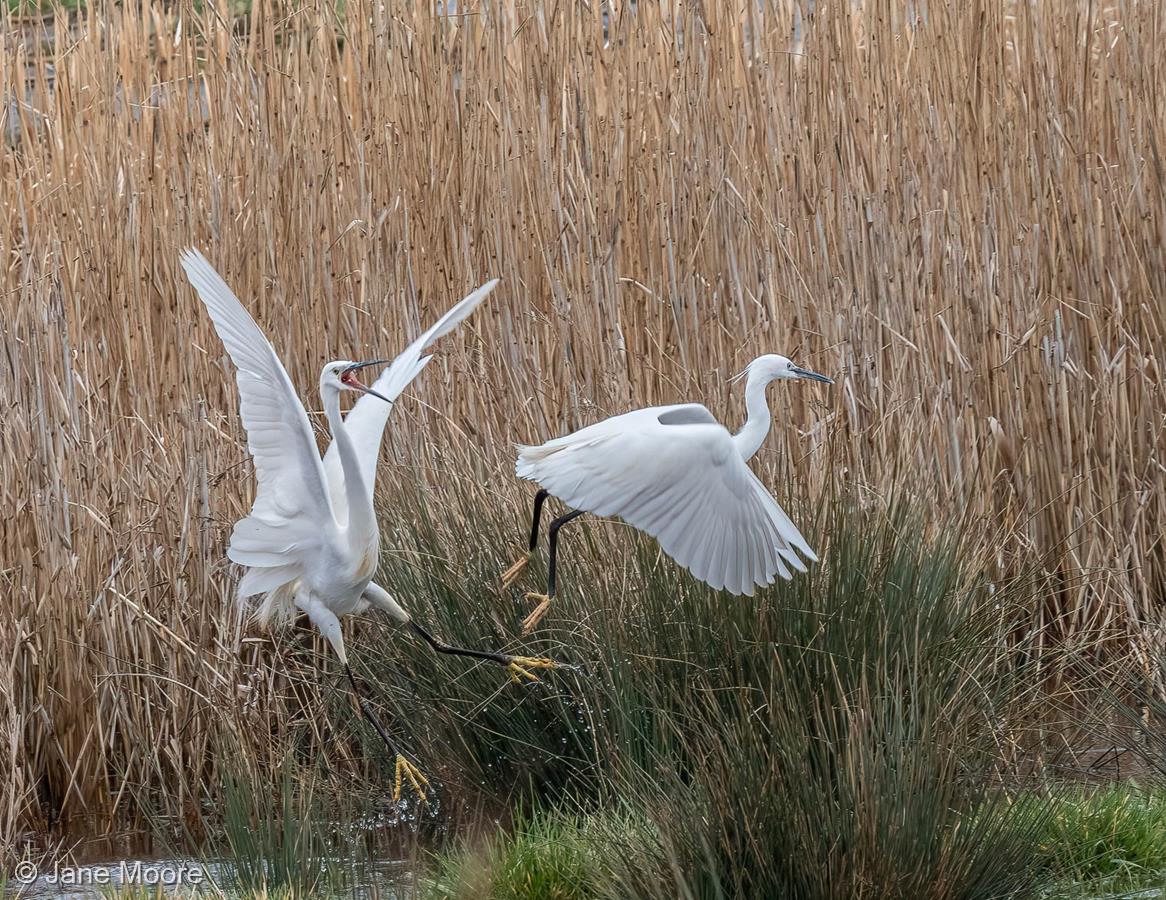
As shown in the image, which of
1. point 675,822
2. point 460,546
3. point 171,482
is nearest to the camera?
point 675,822

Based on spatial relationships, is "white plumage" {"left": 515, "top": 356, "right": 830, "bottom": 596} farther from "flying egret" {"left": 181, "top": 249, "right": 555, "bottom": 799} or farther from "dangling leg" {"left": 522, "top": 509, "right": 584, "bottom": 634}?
"flying egret" {"left": 181, "top": 249, "right": 555, "bottom": 799}

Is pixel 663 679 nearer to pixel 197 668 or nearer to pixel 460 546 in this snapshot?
pixel 460 546

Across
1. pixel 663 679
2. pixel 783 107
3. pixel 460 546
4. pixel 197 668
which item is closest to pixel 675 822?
pixel 663 679

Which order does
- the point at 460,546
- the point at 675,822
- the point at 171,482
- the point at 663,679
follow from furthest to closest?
the point at 171,482 < the point at 460,546 < the point at 663,679 < the point at 675,822

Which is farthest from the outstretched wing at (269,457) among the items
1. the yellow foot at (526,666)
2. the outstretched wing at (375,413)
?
the yellow foot at (526,666)

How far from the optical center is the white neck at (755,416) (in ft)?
9.85

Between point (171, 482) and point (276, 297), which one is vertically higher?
point (276, 297)

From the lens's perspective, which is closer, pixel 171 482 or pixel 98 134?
pixel 171 482

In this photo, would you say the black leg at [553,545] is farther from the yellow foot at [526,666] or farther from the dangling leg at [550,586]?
the yellow foot at [526,666]

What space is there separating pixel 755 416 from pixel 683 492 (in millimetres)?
383

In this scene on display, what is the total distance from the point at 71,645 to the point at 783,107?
243cm

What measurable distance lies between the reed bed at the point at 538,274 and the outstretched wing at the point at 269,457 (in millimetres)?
395

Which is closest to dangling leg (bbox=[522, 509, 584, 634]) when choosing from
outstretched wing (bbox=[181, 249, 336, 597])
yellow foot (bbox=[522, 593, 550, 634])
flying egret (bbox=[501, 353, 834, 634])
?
yellow foot (bbox=[522, 593, 550, 634])

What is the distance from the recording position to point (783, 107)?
13.4 ft
